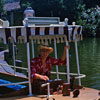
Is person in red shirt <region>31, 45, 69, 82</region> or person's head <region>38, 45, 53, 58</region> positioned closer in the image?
person in red shirt <region>31, 45, 69, 82</region>

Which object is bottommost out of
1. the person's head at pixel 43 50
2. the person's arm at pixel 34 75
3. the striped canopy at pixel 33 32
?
the person's arm at pixel 34 75

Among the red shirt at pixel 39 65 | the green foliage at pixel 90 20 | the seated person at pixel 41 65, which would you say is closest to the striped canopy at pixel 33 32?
the seated person at pixel 41 65

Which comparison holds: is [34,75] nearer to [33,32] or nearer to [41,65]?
[41,65]

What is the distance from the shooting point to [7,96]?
722 cm

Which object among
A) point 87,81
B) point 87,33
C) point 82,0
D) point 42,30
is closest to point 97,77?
point 87,81

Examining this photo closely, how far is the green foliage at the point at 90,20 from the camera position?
143 feet

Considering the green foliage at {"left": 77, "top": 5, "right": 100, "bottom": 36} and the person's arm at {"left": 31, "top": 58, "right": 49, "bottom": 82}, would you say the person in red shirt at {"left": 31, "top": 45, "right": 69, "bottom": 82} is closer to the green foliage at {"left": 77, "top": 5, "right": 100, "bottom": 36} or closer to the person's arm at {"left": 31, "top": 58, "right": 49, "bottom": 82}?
the person's arm at {"left": 31, "top": 58, "right": 49, "bottom": 82}

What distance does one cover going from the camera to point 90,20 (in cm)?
4528

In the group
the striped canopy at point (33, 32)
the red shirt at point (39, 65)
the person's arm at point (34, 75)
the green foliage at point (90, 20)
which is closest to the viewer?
the striped canopy at point (33, 32)

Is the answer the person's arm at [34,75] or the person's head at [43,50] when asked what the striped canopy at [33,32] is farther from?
the person's arm at [34,75]

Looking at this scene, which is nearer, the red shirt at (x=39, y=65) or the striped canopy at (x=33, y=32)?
the striped canopy at (x=33, y=32)

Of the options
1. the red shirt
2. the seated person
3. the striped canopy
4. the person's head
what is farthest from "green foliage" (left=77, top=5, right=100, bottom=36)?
the striped canopy

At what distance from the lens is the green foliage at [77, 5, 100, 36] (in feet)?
143

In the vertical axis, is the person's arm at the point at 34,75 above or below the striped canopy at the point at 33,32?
below
